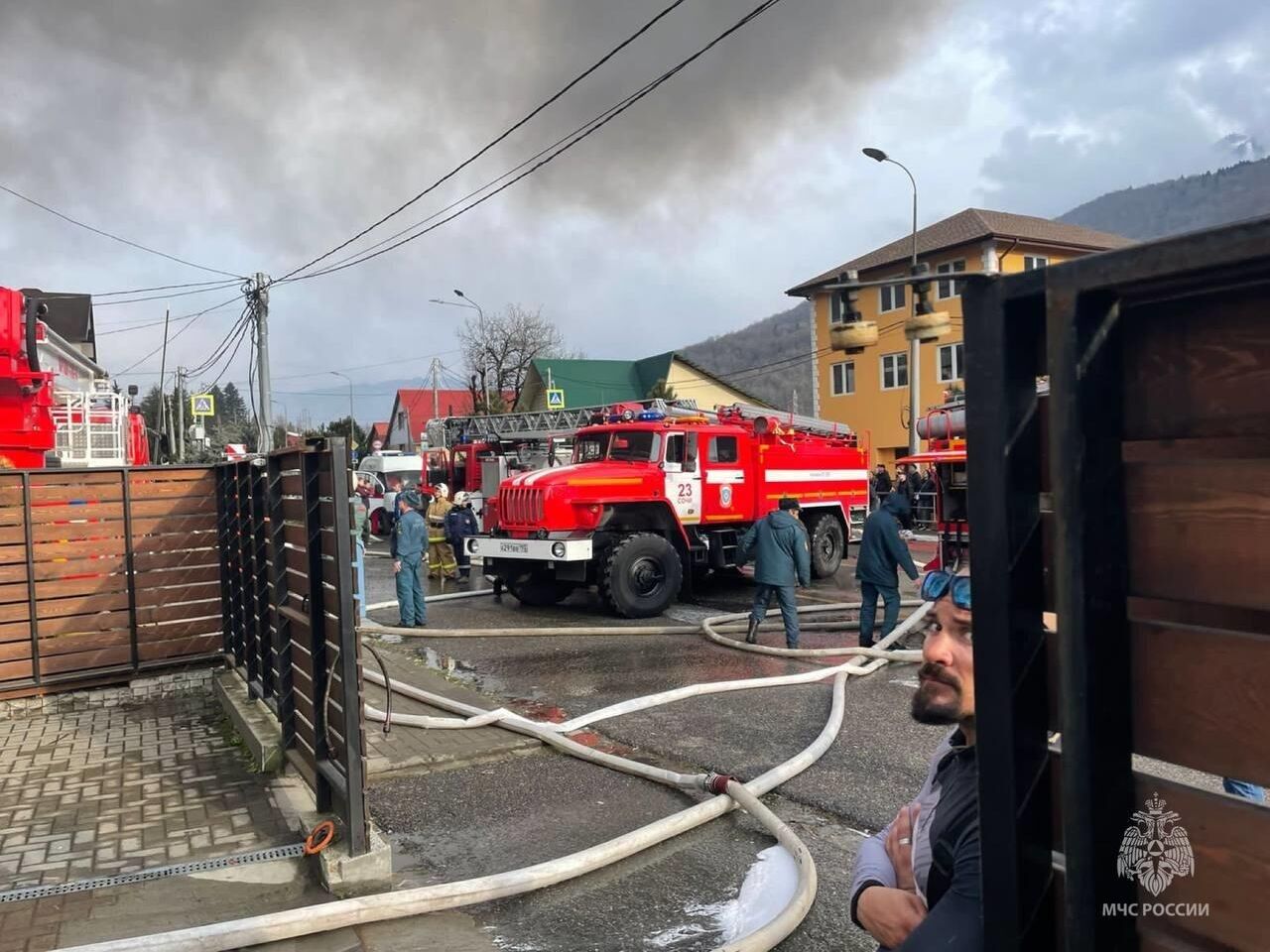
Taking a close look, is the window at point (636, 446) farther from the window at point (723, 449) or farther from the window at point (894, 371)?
the window at point (894, 371)

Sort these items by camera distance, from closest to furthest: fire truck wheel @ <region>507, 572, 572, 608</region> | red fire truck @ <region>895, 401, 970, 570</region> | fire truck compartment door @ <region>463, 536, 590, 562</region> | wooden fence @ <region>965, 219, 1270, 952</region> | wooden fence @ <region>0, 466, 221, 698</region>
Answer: wooden fence @ <region>965, 219, 1270, 952</region> < wooden fence @ <region>0, 466, 221, 698</region> < red fire truck @ <region>895, 401, 970, 570</region> < fire truck compartment door @ <region>463, 536, 590, 562</region> < fire truck wheel @ <region>507, 572, 572, 608</region>

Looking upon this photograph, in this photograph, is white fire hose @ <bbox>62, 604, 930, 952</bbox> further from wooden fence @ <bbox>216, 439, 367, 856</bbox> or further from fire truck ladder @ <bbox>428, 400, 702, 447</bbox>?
fire truck ladder @ <bbox>428, 400, 702, 447</bbox>

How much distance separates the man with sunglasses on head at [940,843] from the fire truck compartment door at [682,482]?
9904 millimetres

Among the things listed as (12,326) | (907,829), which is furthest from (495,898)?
(12,326)

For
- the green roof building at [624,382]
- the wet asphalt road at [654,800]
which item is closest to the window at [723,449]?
the wet asphalt road at [654,800]

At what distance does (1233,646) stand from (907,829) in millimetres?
1095

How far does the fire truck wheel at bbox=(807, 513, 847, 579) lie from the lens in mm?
14672

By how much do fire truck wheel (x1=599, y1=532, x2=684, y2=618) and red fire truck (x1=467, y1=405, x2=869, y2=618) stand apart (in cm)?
1

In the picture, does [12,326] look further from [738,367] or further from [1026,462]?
[738,367]

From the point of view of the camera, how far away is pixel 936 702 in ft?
6.71

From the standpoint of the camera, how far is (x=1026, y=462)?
1441 mm

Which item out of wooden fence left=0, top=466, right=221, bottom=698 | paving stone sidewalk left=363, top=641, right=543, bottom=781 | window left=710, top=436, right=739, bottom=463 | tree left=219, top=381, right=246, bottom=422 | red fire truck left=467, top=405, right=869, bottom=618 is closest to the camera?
paving stone sidewalk left=363, top=641, right=543, bottom=781

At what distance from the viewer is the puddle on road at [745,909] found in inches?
137

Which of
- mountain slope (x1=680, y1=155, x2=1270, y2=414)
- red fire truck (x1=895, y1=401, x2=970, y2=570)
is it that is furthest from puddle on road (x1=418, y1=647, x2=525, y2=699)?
mountain slope (x1=680, y1=155, x2=1270, y2=414)
